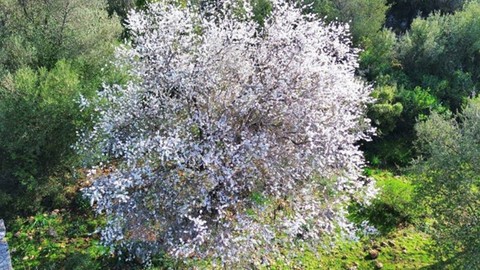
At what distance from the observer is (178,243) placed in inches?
288

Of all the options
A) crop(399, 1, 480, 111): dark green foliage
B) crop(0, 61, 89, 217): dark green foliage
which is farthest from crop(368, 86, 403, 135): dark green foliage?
crop(0, 61, 89, 217): dark green foliage

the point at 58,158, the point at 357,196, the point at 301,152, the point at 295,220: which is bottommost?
the point at 295,220

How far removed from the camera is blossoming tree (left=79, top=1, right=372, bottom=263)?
6.97 meters

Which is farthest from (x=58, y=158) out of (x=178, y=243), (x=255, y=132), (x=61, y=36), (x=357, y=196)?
(x=357, y=196)

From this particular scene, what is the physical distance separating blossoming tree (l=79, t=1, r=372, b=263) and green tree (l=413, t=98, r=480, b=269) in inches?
68.2

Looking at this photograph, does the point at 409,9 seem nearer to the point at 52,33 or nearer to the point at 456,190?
the point at 456,190

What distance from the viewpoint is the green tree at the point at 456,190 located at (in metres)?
7.98

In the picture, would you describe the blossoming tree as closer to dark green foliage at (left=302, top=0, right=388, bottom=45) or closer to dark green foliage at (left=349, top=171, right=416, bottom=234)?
dark green foliage at (left=349, top=171, right=416, bottom=234)

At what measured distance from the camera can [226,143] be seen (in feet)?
22.8

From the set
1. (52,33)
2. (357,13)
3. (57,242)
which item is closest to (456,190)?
(57,242)

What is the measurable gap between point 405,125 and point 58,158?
38.5 feet

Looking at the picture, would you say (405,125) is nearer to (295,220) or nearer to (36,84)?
(295,220)

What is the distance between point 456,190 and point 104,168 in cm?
809

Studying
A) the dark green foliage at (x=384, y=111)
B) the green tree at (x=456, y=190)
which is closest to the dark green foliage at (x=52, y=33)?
the green tree at (x=456, y=190)
